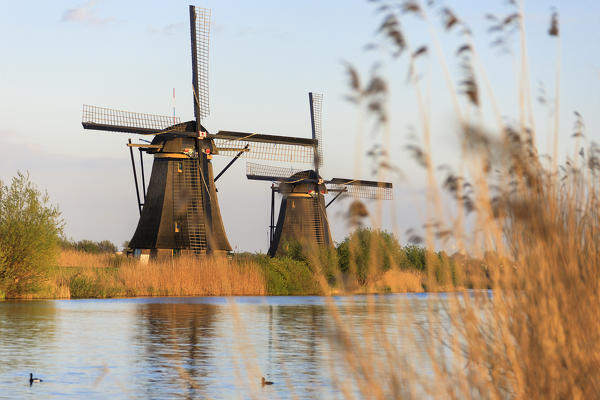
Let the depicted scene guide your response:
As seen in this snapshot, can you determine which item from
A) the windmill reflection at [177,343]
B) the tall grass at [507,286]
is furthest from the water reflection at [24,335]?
the tall grass at [507,286]

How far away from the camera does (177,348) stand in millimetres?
12055

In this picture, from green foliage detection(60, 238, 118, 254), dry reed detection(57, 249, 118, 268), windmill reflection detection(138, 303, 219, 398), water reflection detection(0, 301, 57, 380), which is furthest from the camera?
green foliage detection(60, 238, 118, 254)

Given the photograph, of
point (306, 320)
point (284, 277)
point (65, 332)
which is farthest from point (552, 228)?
point (284, 277)

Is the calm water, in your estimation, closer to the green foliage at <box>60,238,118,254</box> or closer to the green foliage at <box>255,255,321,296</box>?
the green foliage at <box>255,255,321,296</box>

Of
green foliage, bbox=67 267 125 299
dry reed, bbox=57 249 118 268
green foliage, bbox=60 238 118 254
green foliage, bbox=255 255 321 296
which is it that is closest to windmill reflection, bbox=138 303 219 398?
green foliage, bbox=67 267 125 299

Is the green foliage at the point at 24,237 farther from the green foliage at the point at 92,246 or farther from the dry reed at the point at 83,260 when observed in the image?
the green foliage at the point at 92,246

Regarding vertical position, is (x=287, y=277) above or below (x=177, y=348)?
above

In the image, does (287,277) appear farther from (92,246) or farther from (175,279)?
(92,246)

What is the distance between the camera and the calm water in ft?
15.6

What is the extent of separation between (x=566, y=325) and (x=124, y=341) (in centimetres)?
1329

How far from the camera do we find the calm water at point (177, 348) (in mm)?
4758

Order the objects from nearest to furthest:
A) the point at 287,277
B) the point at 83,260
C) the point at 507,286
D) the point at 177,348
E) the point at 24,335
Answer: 1. the point at 507,286
2. the point at 177,348
3. the point at 24,335
4. the point at 287,277
5. the point at 83,260

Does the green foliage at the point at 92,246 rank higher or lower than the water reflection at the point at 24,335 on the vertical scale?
higher

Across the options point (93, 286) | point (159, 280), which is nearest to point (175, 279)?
point (159, 280)
